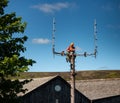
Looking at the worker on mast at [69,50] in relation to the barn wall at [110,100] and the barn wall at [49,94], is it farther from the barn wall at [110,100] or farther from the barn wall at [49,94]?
the barn wall at [110,100]

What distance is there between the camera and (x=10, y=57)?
22531mm

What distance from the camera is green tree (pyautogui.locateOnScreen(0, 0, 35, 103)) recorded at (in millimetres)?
20875

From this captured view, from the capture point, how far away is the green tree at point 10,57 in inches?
822

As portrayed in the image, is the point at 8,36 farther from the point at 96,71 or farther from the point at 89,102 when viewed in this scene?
the point at 96,71

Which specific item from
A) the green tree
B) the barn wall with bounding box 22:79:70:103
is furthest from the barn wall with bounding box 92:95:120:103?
the green tree

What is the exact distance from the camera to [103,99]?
5000cm

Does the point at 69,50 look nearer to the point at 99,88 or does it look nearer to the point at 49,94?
the point at 49,94

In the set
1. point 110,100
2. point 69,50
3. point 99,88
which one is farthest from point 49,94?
point 69,50

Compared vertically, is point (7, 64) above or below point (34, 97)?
above

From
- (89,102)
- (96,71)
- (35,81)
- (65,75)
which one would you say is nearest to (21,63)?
(35,81)

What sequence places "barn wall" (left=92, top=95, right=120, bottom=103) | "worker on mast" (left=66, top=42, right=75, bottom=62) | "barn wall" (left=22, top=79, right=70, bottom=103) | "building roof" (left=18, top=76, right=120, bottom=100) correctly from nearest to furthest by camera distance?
"worker on mast" (left=66, top=42, right=75, bottom=62)
"barn wall" (left=22, top=79, right=70, bottom=103)
"barn wall" (left=92, top=95, right=120, bottom=103)
"building roof" (left=18, top=76, right=120, bottom=100)

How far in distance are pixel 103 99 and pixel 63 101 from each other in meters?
10.7

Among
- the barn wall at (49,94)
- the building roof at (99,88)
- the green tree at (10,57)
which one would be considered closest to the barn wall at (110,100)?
the building roof at (99,88)

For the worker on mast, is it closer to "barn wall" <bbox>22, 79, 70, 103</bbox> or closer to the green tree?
the green tree
